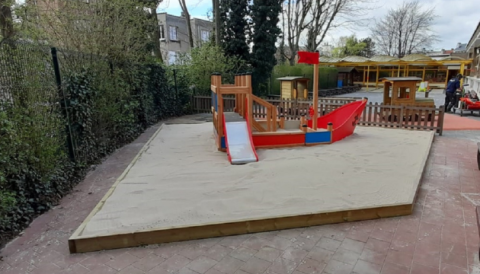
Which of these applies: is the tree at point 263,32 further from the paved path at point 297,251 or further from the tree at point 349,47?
the tree at point 349,47

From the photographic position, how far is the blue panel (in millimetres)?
7254

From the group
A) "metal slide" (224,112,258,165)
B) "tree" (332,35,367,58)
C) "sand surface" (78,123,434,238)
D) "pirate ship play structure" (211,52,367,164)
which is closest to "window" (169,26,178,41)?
"pirate ship play structure" (211,52,367,164)

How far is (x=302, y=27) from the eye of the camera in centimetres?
2722

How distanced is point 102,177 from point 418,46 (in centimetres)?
4835

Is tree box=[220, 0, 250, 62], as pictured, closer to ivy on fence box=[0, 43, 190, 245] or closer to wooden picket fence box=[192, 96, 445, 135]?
wooden picket fence box=[192, 96, 445, 135]

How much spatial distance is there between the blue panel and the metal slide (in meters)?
1.50

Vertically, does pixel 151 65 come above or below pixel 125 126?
above

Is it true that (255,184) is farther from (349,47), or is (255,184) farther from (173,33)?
(349,47)

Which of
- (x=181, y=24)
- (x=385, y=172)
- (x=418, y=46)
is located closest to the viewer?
(x=385, y=172)

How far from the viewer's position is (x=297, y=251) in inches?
120

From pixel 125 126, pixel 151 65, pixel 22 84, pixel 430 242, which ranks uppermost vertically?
pixel 151 65

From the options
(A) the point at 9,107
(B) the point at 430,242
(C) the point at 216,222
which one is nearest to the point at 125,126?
(A) the point at 9,107

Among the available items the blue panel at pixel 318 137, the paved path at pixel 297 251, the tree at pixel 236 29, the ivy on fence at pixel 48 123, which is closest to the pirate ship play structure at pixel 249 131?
the blue panel at pixel 318 137

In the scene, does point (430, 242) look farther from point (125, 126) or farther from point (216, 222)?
point (125, 126)
